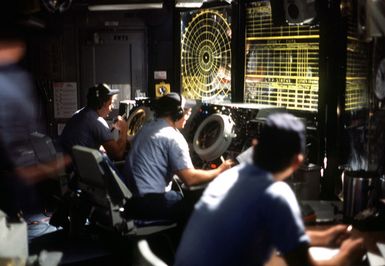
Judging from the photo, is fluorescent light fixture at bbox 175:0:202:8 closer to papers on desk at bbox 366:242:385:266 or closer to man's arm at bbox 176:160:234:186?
man's arm at bbox 176:160:234:186

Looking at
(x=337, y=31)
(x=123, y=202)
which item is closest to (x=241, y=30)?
(x=337, y=31)

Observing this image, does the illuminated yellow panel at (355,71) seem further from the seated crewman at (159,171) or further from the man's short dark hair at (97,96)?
the man's short dark hair at (97,96)

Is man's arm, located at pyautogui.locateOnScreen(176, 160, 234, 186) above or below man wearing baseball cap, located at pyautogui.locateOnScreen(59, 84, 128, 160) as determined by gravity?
below

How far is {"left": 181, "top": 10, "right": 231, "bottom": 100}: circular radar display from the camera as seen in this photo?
5.76 metres

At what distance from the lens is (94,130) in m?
5.29

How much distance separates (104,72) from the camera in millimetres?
7508

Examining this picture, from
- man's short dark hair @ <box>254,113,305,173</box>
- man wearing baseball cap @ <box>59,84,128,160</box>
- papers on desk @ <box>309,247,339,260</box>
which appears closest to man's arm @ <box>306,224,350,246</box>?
papers on desk @ <box>309,247,339,260</box>

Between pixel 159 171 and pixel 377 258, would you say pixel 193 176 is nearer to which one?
pixel 159 171

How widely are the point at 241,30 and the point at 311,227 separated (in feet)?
9.84

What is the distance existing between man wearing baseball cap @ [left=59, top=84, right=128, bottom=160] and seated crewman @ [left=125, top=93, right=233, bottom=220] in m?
1.31

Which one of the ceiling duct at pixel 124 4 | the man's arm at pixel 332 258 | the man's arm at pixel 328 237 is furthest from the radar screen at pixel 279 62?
the man's arm at pixel 332 258

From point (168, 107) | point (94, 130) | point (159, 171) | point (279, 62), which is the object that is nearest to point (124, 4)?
point (94, 130)

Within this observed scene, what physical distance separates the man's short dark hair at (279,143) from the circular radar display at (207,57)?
363 centimetres

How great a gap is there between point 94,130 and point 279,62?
2.07 meters
